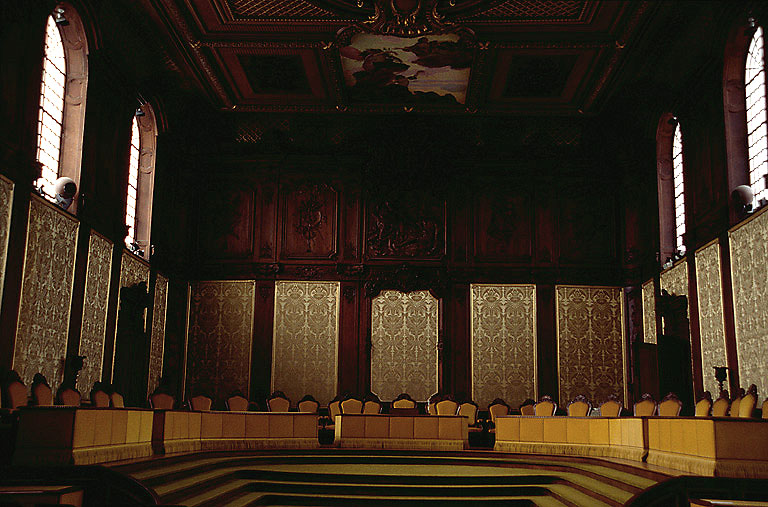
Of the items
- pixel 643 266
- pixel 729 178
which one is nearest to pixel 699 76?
pixel 729 178

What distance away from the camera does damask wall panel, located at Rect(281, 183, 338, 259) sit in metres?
15.9

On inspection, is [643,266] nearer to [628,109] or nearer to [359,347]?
[628,109]

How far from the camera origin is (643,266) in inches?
587

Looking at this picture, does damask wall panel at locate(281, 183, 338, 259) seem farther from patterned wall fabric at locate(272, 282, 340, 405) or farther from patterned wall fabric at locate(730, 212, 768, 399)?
patterned wall fabric at locate(730, 212, 768, 399)

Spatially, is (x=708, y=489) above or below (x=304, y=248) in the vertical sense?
below

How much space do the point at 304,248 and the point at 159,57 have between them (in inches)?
189

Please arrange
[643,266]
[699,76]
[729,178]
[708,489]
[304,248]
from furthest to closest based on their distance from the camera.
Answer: [304,248] < [643,266] < [699,76] < [729,178] < [708,489]

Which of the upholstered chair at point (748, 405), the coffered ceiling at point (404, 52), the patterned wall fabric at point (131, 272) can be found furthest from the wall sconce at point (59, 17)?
the upholstered chair at point (748, 405)

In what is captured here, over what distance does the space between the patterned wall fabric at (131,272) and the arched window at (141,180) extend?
0.89 feet

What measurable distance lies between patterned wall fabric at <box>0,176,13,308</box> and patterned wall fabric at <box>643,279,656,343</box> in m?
10.9

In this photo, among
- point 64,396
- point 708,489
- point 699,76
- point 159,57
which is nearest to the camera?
point 708,489

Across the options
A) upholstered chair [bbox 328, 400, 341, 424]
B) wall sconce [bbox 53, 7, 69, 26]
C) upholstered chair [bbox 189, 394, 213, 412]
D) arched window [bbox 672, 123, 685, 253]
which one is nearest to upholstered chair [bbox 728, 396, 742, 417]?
arched window [bbox 672, 123, 685, 253]

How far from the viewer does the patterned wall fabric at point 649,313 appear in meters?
14.4

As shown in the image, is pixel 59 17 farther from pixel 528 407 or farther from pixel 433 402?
pixel 528 407
